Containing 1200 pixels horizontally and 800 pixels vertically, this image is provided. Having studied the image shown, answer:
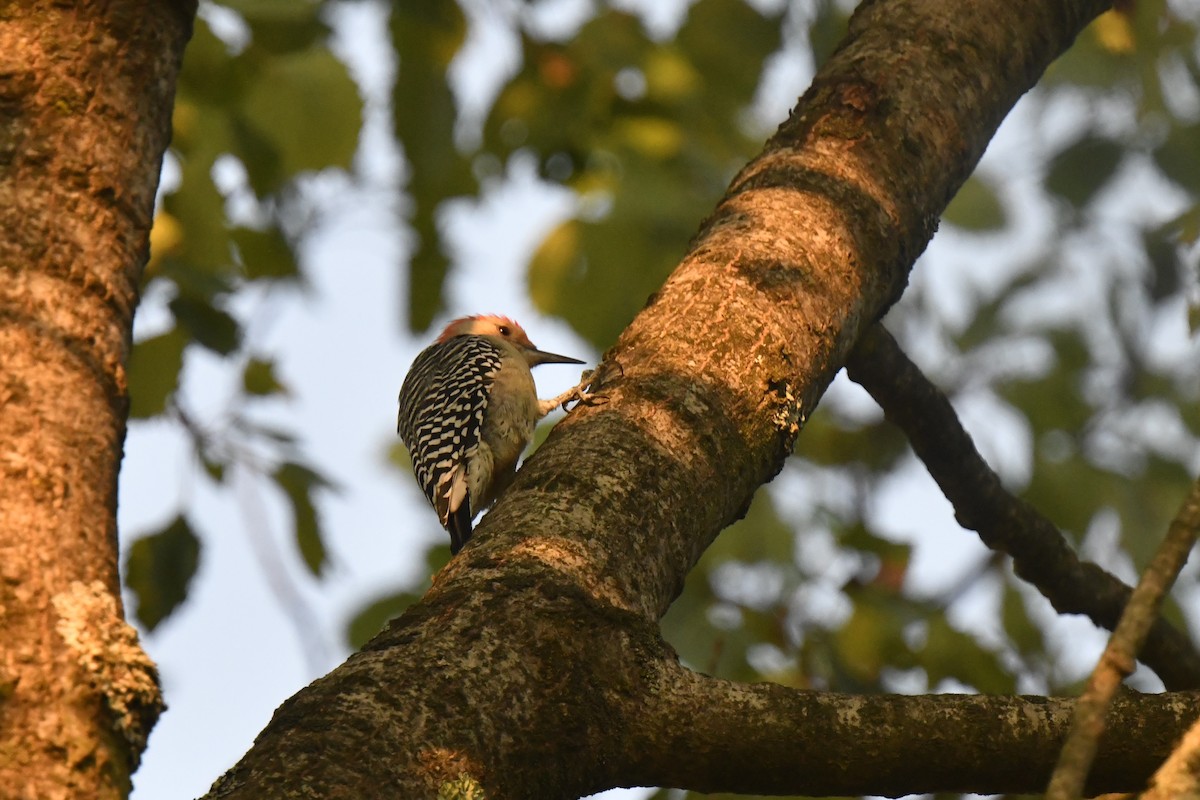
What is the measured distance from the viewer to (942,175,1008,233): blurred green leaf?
575 cm

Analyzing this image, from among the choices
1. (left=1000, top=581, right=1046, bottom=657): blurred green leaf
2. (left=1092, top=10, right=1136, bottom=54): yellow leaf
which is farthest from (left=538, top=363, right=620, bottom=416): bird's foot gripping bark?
(left=1092, top=10, right=1136, bottom=54): yellow leaf

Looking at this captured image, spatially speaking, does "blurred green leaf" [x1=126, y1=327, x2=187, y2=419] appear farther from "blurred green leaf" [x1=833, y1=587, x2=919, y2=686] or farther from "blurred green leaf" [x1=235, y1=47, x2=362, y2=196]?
"blurred green leaf" [x1=833, y1=587, x2=919, y2=686]

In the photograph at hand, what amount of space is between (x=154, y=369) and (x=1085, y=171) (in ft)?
10.4

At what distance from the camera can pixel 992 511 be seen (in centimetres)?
298

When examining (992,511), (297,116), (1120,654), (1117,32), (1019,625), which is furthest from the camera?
(1019,625)

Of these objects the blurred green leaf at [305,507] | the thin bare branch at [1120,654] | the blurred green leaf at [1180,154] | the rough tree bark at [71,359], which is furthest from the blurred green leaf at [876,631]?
the rough tree bark at [71,359]

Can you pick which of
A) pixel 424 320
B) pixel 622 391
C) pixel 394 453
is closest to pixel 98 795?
pixel 622 391

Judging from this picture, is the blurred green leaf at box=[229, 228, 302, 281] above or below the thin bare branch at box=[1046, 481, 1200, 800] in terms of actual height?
above

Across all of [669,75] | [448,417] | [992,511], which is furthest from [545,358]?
[992,511]

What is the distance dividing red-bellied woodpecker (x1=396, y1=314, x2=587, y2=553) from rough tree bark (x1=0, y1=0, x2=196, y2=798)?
109 inches

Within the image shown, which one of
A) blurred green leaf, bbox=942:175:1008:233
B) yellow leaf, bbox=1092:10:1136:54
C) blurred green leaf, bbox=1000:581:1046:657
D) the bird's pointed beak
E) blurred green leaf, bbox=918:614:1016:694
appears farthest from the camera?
the bird's pointed beak

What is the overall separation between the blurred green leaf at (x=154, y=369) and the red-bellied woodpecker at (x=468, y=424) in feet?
5.11

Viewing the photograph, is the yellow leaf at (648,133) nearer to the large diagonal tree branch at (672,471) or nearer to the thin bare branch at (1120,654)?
the large diagonal tree branch at (672,471)

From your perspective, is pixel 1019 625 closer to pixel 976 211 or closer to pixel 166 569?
pixel 976 211
